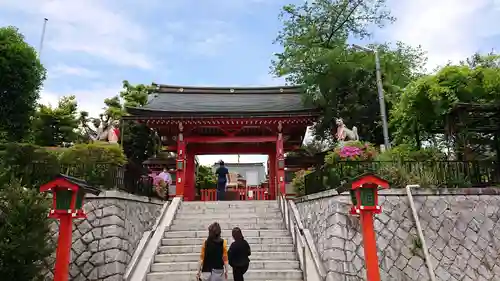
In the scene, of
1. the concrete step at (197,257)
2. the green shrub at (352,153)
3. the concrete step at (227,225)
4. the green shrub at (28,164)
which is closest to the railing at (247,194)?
the concrete step at (227,225)

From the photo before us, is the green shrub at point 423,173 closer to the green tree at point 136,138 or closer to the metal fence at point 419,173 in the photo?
the metal fence at point 419,173

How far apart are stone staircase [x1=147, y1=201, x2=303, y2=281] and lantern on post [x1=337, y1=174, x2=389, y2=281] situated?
1.98 m

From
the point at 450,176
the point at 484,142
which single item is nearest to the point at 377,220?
the point at 450,176

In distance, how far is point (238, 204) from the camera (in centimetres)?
1176

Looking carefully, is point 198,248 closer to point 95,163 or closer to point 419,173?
point 95,163

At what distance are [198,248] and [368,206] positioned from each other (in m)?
4.29

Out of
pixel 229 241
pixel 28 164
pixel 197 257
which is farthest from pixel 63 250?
Result: pixel 229 241

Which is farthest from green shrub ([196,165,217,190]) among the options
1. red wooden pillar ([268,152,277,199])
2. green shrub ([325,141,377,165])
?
green shrub ([325,141,377,165])

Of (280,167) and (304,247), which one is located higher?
(280,167)

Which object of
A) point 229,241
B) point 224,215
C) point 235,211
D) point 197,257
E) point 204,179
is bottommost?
point 197,257

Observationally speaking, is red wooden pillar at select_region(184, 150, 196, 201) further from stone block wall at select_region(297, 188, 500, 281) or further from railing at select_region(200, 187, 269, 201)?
stone block wall at select_region(297, 188, 500, 281)

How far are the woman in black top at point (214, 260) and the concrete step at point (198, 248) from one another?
3266 mm

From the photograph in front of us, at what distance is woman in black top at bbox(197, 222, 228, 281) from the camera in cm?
549

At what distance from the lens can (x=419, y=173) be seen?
9.31m
